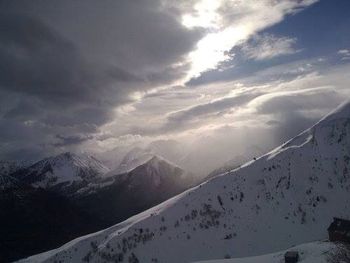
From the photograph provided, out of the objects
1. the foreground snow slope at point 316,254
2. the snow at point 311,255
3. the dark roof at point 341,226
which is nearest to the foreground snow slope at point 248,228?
the dark roof at point 341,226

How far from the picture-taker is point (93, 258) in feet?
650

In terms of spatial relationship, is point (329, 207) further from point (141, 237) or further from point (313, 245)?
point (313, 245)

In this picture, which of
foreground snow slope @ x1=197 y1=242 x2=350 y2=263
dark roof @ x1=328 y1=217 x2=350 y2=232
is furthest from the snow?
dark roof @ x1=328 y1=217 x2=350 y2=232

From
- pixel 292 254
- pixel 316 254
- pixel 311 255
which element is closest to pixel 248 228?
pixel 311 255

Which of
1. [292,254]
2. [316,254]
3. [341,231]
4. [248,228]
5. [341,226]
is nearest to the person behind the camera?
[316,254]

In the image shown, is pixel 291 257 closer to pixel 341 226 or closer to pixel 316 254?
pixel 316 254

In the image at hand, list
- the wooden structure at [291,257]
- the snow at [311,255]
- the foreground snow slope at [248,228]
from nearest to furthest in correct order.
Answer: the snow at [311,255], the wooden structure at [291,257], the foreground snow slope at [248,228]

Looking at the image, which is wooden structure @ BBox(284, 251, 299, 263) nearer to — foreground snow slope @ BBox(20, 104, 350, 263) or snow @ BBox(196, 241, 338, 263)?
snow @ BBox(196, 241, 338, 263)

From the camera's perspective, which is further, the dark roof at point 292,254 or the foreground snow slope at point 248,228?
the foreground snow slope at point 248,228

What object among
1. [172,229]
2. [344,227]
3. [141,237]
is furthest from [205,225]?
[344,227]

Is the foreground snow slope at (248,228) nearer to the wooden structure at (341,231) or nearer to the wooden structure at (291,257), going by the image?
the wooden structure at (341,231)

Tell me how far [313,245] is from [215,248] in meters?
96.5

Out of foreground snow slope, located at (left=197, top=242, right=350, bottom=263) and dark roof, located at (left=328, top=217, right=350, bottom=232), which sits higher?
dark roof, located at (left=328, top=217, right=350, bottom=232)

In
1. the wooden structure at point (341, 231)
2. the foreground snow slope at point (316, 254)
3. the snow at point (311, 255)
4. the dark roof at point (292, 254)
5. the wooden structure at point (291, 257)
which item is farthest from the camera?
the wooden structure at point (341, 231)
